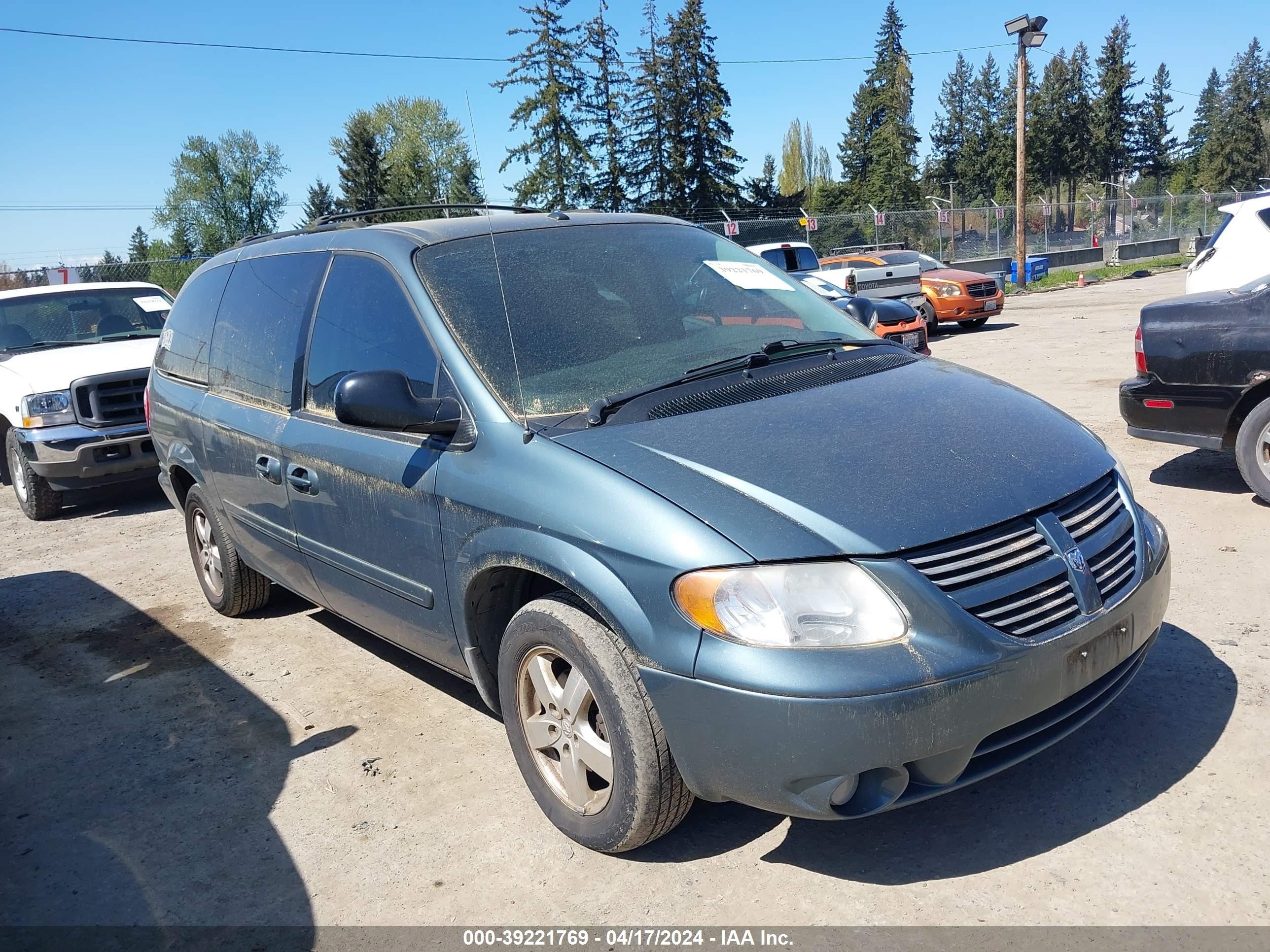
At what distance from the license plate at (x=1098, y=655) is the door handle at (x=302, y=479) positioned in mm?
2708

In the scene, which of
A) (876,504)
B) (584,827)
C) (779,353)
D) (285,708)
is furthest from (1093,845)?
(285,708)

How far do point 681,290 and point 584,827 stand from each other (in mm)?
1937

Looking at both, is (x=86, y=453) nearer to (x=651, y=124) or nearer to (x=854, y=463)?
(x=854, y=463)

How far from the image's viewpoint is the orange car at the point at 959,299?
59.1ft

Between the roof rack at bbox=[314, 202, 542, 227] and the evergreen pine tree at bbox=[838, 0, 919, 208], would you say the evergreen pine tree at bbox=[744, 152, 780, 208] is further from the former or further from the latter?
the roof rack at bbox=[314, 202, 542, 227]

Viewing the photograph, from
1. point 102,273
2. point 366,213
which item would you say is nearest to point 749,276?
point 366,213

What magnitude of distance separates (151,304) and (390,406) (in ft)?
25.3

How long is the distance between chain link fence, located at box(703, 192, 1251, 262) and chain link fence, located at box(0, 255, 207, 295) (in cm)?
1425

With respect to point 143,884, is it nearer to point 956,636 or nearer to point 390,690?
point 390,690

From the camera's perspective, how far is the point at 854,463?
2.73 m

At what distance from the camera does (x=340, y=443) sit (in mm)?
3703

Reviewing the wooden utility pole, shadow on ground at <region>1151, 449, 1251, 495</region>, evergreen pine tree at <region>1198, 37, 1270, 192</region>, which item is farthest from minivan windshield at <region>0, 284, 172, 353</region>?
evergreen pine tree at <region>1198, 37, 1270, 192</region>

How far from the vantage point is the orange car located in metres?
18.0

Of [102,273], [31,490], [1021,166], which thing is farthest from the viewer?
[1021,166]
